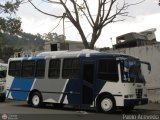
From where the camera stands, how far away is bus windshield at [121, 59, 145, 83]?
19.5 metres

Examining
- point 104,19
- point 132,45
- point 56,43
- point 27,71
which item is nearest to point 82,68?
point 27,71

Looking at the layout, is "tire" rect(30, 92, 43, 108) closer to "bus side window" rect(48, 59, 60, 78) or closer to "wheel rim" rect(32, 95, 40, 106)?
"wheel rim" rect(32, 95, 40, 106)

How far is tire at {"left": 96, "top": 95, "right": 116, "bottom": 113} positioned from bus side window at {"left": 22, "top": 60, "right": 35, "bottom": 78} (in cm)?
505

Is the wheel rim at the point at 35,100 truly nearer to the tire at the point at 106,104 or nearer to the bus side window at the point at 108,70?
the tire at the point at 106,104

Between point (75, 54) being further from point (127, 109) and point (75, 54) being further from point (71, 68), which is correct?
point (127, 109)

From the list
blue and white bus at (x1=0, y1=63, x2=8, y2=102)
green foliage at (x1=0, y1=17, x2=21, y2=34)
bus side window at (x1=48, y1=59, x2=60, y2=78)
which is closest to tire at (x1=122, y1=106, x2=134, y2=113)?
bus side window at (x1=48, y1=59, x2=60, y2=78)

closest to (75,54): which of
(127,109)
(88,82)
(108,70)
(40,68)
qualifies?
(88,82)

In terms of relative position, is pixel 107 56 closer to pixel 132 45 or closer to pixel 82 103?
pixel 82 103

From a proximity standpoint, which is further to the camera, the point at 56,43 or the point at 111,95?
the point at 56,43

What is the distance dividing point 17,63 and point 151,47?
800cm

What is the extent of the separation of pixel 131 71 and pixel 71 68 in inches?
124

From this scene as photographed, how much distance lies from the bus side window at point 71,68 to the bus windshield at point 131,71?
250 cm

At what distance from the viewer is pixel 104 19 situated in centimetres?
2652

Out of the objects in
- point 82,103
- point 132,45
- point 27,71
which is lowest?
point 82,103
